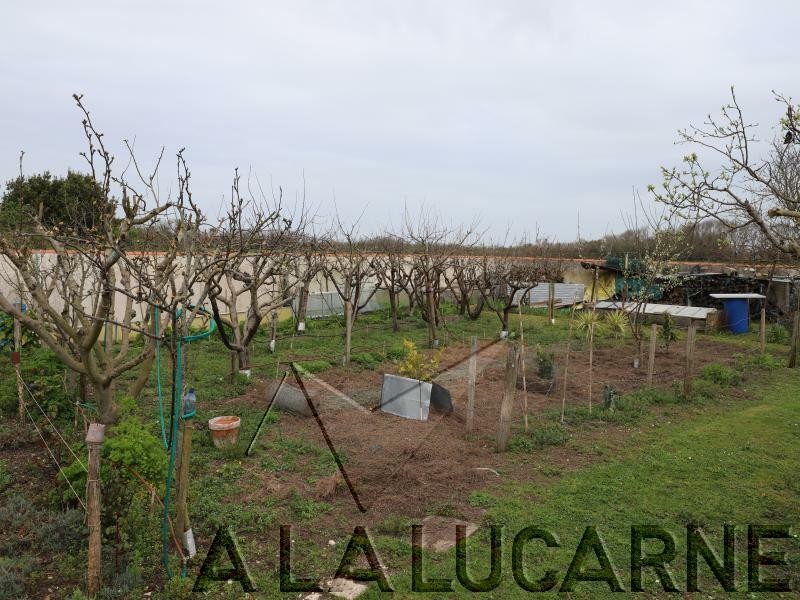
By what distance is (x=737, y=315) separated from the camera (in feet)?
46.9

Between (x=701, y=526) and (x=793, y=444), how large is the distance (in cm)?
282

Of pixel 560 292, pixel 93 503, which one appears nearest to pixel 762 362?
pixel 560 292

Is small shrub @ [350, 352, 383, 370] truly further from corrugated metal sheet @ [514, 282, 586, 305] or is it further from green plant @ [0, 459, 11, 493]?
corrugated metal sheet @ [514, 282, 586, 305]

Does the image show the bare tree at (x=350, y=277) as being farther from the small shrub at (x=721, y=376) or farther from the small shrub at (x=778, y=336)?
the small shrub at (x=778, y=336)

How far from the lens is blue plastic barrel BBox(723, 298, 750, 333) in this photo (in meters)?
14.2

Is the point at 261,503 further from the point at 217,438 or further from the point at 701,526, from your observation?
the point at 701,526

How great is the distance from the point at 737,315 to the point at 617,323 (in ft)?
16.5

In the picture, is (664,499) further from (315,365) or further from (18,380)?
(18,380)

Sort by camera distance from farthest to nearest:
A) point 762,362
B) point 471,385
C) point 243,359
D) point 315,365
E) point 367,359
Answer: point 762,362 < point 367,359 < point 315,365 < point 243,359 < point 471,385

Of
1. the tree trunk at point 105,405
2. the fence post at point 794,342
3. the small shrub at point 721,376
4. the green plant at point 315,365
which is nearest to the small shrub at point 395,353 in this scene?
the green plant at point 315,365

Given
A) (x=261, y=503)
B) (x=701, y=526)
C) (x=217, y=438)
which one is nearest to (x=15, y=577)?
(x=261, y=503)

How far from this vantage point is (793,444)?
233 inches

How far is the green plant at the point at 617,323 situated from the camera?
11719 millimetres

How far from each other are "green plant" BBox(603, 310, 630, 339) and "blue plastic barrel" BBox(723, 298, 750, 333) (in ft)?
12.5
